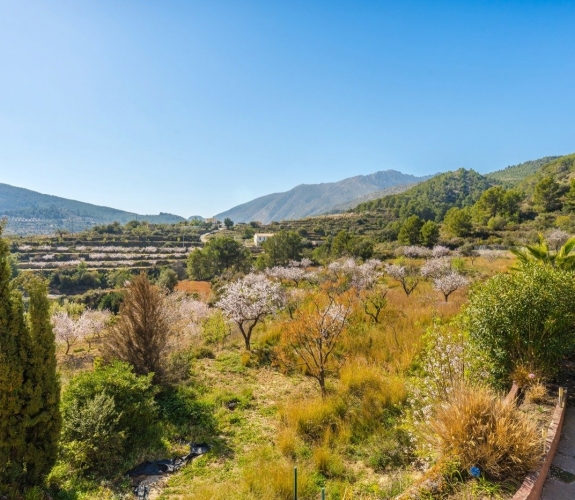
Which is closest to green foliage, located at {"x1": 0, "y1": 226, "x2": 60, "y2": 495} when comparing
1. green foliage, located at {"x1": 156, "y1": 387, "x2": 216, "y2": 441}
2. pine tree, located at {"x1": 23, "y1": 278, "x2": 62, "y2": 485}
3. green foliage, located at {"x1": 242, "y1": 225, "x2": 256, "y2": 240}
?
pine tree, located at {"x1": 23, "y1": 278, "x2": 62, "y2": 485}

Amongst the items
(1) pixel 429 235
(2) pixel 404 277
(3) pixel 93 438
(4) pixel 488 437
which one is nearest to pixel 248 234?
(1) pixel 429 235

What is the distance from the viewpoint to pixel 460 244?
4250 cm

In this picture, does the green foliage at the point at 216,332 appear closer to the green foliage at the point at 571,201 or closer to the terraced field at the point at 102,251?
the terraced field at the point at 102,251

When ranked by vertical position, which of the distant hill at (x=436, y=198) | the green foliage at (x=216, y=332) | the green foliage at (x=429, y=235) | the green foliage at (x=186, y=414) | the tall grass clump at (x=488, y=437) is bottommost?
the green foliage at (x=216, y=332)

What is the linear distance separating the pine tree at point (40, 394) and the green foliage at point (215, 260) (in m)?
40.1

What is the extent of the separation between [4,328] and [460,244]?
1851 inches

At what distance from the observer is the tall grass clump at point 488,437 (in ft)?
9.73

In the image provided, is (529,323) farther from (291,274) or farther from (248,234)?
(248,234)

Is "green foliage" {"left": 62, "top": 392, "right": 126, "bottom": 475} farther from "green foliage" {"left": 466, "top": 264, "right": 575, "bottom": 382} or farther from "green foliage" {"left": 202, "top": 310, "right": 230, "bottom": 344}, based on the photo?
"green foliage" {"left": 202, "top": 310, "right": 230, "bottom": 344}

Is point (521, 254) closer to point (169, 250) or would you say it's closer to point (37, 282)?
point (37, 282)

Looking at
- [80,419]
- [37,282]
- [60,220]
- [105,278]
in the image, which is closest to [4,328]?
[37,282]

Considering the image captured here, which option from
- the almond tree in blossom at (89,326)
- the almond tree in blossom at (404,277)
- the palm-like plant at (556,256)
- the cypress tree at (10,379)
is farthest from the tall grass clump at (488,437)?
the almond tree in blossom at (89,326)

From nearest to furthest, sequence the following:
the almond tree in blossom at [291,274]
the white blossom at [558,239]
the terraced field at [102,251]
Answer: the white blossom at [558,239] → the almond tree in blossom at [291,274] → the terraced field at [102,251]

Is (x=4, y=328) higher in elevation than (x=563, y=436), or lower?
higher
